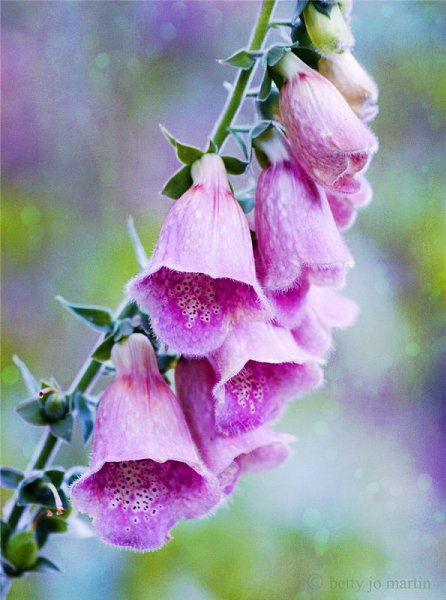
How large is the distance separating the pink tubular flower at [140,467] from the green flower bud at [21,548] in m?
0.12

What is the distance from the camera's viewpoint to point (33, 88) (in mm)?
1583

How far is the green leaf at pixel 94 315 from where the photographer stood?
0.73 metres

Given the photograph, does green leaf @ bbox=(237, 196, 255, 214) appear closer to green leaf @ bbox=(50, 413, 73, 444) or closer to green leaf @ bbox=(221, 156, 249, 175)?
green leaf @ bbox=(221, 156, 249, 175)

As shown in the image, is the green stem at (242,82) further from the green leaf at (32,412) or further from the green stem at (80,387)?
the green leaf at (32,412)

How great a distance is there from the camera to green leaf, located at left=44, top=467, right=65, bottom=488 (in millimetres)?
729

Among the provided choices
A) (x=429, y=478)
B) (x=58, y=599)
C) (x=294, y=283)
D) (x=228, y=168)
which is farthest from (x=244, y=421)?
(x=429, y=478)

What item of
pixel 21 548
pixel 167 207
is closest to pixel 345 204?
pixel 21 548

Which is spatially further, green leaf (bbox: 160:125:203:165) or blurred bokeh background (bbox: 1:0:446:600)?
blurred bokeh background (bbox: 1:0:446:600)

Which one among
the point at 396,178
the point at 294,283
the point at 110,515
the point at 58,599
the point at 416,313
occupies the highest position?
the point at 294,283

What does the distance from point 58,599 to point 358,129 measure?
1.04 metres

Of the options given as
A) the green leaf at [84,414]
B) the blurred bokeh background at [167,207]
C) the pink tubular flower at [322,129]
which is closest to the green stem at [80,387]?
the green leaf at [84,414]

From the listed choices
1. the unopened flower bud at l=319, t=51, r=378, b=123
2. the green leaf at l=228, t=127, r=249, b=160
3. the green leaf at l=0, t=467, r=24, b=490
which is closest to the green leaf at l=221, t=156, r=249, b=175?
the green leaf at l=228, t=127, r=249, b=160

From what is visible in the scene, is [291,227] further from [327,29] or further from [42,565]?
[42,565]

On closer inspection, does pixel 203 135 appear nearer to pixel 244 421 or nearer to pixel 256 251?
pixel 256 251
